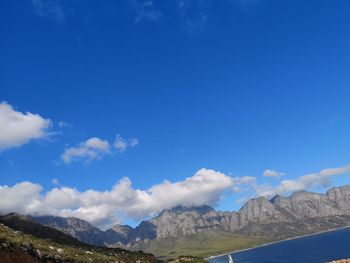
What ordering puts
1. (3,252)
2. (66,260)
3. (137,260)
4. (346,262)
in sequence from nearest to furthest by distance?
(346,262) < (3,252) < (66,260) < (137,260)

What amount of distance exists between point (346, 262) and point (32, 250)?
5446cm

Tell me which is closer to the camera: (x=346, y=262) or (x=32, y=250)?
(x=346, y=262)

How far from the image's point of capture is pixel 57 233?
179 metres

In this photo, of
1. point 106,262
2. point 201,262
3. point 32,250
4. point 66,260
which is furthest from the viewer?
point 201,262

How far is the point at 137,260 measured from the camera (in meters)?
151

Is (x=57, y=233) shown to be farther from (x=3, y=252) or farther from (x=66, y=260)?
(x=3, y=252)

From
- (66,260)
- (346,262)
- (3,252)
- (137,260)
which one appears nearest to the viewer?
(346,262)

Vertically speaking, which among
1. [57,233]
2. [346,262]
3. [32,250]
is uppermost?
[57,233]

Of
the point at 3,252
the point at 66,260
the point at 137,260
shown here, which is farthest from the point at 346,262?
the point at 137,260

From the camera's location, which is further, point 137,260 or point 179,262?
point 137,260

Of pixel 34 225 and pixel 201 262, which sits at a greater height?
pixel 34 225

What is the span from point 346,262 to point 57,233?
15186 cm

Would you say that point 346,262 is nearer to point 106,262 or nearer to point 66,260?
point 66,260

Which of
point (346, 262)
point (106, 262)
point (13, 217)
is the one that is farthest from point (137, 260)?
point (346, 262)
